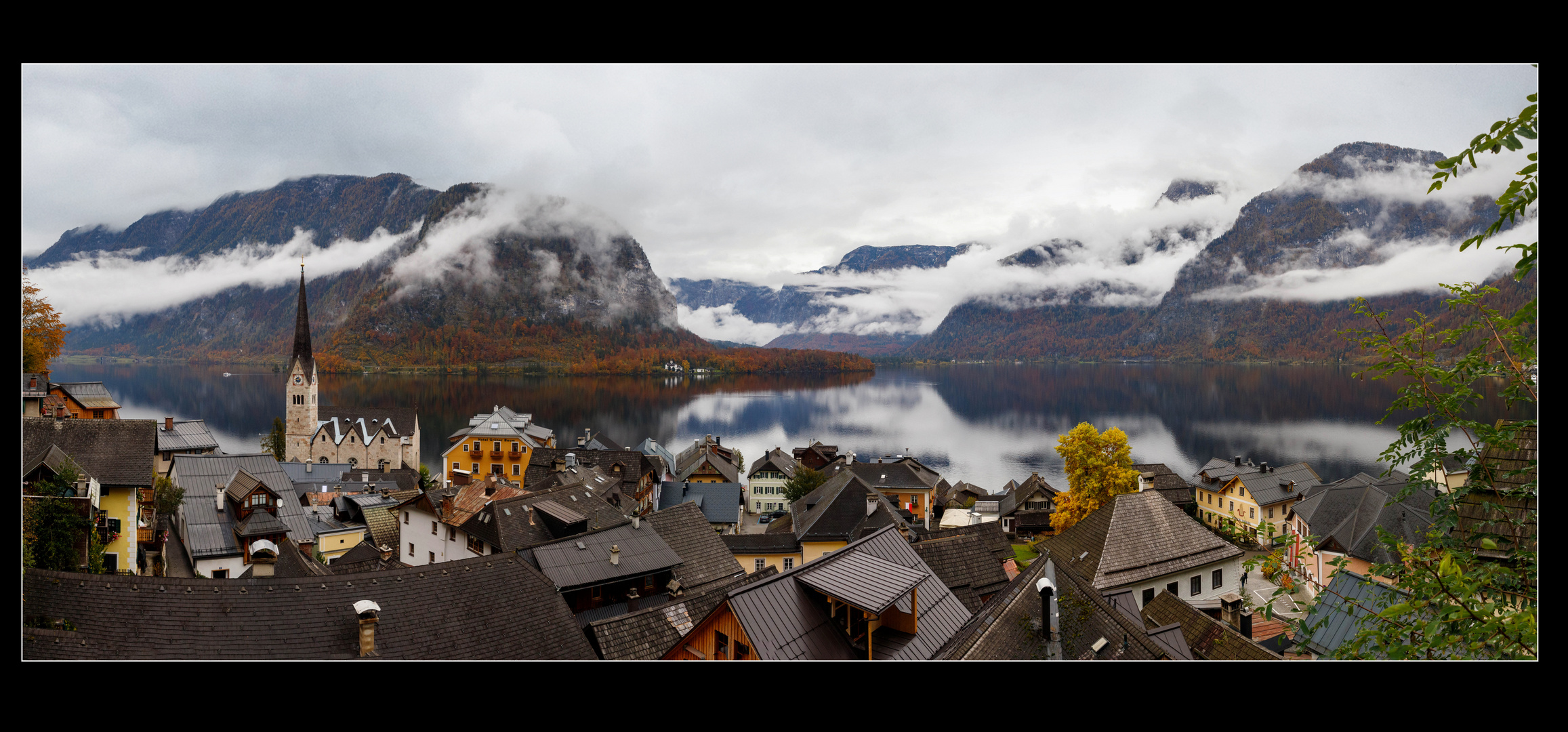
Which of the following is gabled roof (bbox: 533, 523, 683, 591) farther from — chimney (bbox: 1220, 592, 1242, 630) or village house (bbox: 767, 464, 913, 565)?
chimney (bbox: 1220, 592, 1242, 630)

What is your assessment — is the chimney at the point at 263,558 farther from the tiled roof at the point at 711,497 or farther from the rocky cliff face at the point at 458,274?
the rocky cliff face at the point at 458,274

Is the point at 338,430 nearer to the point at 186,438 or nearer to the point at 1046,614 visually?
the point at 186,438

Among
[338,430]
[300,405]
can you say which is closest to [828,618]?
[338,430]

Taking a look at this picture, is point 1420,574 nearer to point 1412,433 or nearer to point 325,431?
point 1412,433

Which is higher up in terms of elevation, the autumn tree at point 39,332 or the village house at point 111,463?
the autumn tree at point 39,332

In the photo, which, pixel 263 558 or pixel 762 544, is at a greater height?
pixel 263 558

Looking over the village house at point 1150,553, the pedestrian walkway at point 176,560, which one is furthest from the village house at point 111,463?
the village house at point 1150,553
